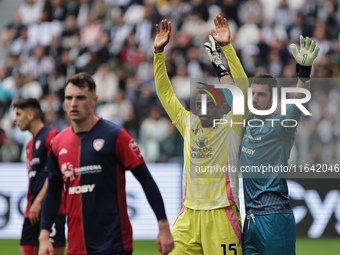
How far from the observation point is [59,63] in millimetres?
18875

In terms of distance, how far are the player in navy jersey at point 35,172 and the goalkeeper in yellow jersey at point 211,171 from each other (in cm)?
235

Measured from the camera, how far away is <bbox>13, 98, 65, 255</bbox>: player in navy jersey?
8.93 m

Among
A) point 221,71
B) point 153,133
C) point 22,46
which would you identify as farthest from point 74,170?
point 22,46

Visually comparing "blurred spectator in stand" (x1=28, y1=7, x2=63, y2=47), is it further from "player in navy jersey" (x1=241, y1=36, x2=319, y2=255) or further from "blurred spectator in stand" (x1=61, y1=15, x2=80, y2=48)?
"player in navy jersey" (x1=241, y1=36, x2=319, y2=255)

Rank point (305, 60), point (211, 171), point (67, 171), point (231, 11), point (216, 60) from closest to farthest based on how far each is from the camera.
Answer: point (67, 171) → point (305, 60) → point (211, 171) → point (216, 60) → point (231, 11)

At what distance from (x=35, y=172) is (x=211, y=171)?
2.97 metres

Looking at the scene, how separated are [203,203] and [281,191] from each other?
2.68 feet

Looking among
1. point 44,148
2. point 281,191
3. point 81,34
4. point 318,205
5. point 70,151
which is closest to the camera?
point 70,151

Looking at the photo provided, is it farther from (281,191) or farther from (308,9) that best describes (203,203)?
(308,9)

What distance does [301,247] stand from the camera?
1249 centimetres

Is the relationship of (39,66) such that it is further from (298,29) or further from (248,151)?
(248,151)

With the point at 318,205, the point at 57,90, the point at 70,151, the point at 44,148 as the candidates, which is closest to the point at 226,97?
the point at 70,151

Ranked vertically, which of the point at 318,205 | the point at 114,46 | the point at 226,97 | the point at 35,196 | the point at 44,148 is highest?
the point at 114,46

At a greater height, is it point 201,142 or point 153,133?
point 201,142
